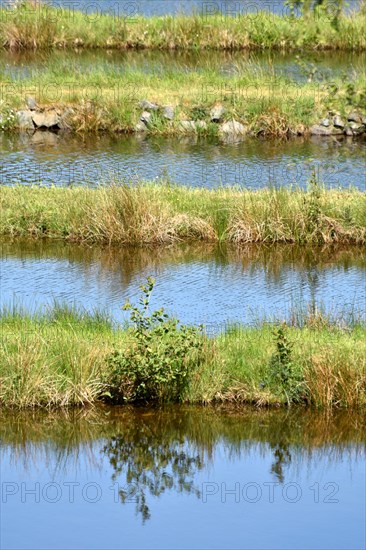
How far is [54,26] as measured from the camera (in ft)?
100

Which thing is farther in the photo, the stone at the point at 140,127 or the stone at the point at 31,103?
the stone at the point at 31,103

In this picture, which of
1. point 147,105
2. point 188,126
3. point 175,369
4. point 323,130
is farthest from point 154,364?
point 323,130

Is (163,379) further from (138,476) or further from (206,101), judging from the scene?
(206,101)

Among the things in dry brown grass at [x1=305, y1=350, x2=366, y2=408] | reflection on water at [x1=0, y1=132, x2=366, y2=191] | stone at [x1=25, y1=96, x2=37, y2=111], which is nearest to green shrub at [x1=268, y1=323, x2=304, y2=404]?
dry brown grass at [x1=305, y1=350, x2=366, y2=408]

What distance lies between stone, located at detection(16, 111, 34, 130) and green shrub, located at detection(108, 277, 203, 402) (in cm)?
1269

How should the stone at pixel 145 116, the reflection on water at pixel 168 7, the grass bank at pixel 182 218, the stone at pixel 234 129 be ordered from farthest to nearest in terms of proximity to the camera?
the reflection on water at pixel 168 7 < the stone at pixel 145 116 < the stone at pixel 234 129 < the grass bank at pixel 182 218

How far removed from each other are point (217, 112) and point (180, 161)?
2.39 m

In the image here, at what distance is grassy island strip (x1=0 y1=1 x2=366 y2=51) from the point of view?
99.1 feet

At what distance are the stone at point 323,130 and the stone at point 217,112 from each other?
5.42 feet

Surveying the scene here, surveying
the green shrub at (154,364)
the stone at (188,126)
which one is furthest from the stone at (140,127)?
the green shrub at (154,364)

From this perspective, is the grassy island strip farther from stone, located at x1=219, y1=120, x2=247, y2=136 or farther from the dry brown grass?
the dry brown grass

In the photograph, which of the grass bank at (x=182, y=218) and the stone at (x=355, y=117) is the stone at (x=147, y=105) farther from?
the grass bank at (x=182, y=218)

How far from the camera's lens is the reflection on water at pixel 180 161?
790 inches

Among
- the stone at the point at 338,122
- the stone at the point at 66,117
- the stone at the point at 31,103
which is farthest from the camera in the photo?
the stone at the point at 31,103
